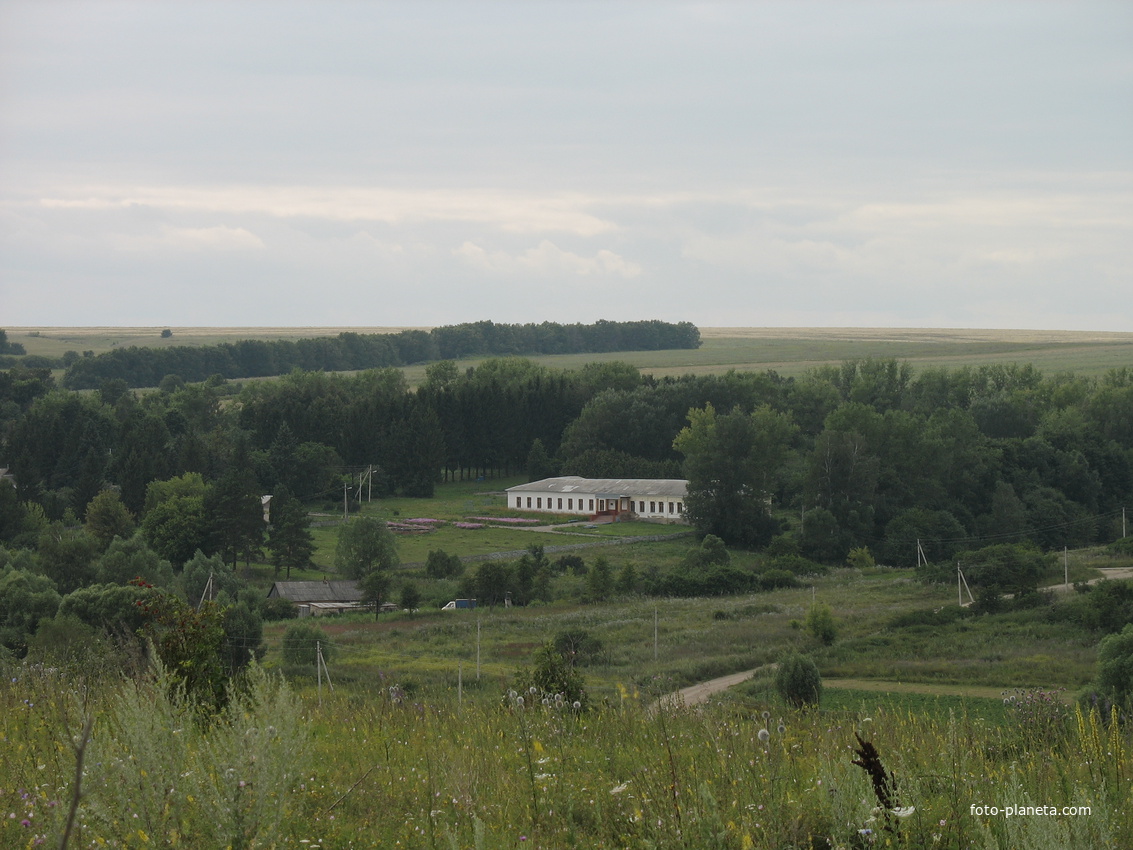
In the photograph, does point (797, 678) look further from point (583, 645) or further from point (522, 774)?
point (522, 774)

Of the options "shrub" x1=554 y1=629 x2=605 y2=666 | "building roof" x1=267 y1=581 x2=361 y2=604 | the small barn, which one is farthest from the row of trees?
"shrub" x1=554 y1=629 x2=605 y2=666

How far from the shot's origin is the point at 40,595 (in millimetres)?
35844

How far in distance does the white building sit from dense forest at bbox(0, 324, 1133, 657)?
13.4 feet

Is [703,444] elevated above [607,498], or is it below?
above

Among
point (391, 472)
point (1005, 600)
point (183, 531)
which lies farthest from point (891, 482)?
point (183, 531)

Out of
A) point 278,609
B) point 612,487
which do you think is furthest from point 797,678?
point 612,487

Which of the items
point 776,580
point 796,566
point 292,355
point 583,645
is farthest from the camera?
point 292,355

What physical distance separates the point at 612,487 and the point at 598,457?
7370 millimetres

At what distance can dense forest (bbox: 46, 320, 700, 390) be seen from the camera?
142 meters

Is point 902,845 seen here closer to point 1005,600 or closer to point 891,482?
point 1005,600

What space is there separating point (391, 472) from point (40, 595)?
4549cm

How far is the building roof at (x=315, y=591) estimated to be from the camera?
46.1m

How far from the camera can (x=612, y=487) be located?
75.7m

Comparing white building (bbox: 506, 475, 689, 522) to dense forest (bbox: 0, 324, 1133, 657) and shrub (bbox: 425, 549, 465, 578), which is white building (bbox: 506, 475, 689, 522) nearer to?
dense forest (bbox: 0, 324, 1133, 657)
